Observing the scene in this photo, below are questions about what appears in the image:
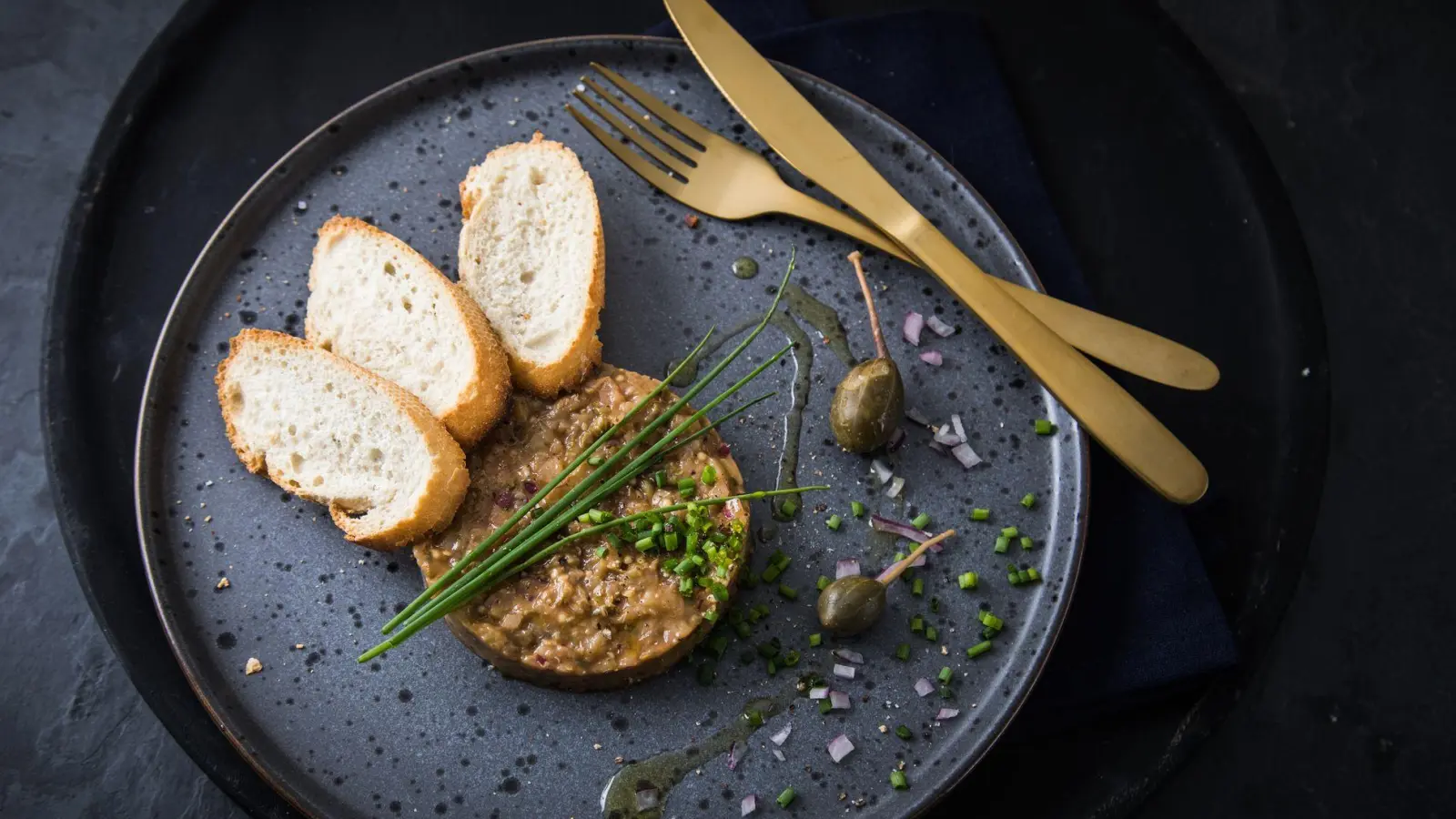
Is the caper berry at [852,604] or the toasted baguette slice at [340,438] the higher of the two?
the toasted baguette slice at [340,438]

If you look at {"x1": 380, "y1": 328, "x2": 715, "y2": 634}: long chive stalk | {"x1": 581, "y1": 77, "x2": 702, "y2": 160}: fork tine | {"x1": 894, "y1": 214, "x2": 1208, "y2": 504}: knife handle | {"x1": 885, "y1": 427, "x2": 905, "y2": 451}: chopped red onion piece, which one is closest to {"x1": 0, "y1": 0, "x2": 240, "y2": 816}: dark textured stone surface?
{"x1": 380, "y1": 328, "x2": 715, "y2": 634}: long chive stalk

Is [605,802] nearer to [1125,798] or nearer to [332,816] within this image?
[332,816]

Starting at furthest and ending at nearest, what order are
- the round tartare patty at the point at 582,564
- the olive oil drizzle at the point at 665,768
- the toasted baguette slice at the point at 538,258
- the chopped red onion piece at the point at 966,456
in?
the chopped red onion piece at the point at 966,456 < the toasted baguette slice at the point at 538,258 < the olive oil drizzle at the point at 665,768 < the round tartare patty at the point at 582,564

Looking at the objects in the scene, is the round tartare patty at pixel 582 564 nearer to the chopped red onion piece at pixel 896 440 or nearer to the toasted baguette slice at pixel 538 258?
the toasted baguette slice at pixel 538 258

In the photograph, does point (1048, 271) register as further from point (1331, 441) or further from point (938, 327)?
point (1331, 441)

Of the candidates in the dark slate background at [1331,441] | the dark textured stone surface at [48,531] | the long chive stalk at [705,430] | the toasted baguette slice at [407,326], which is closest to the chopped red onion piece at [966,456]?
the long chive stalk at [705,430]

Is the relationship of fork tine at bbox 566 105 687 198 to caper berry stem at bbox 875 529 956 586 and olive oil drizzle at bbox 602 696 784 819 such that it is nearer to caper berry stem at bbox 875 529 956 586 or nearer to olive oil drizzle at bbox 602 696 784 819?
caper berry stem at bbox 875 529 956 586
